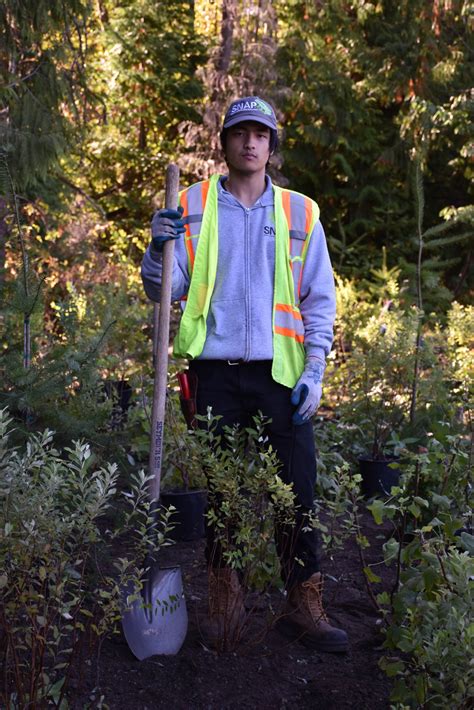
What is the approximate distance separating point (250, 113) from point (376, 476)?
9.29 ft

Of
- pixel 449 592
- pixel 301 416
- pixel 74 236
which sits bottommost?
pixel 449 592

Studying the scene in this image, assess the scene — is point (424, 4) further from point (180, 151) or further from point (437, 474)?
point (437, 474)

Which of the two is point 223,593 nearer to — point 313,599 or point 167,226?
point 313,599

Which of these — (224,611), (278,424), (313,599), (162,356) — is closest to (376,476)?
(313,599)

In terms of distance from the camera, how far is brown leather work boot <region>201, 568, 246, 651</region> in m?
3.25

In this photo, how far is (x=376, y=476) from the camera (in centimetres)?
553

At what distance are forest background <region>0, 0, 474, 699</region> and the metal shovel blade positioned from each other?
60 cm

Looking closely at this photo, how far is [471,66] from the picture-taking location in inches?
514

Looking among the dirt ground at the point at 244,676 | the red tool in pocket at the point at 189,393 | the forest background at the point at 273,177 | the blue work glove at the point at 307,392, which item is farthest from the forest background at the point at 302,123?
the dirt ground at the point at 244,676

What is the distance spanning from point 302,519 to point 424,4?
11.4 metres

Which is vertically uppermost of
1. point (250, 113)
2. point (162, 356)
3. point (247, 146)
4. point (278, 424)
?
point (250, 113)

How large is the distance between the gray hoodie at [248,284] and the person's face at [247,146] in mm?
114

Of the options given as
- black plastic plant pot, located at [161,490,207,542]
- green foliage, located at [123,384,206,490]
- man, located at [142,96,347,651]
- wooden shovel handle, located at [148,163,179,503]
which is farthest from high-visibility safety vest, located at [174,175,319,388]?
black plastic plant pot, located at [161,490,207,542]

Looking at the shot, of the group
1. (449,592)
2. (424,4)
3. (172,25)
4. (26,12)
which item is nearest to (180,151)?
(172,25)
